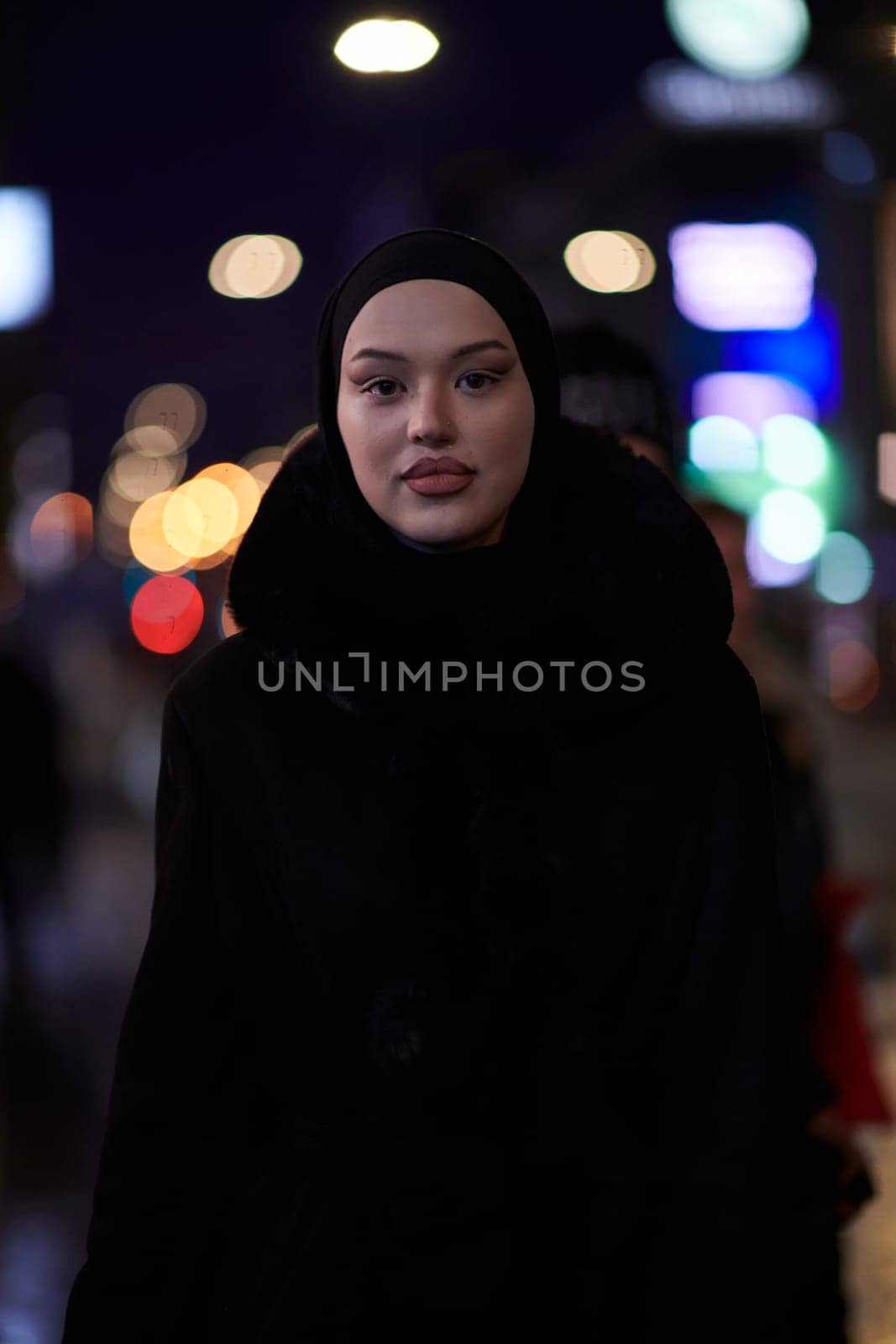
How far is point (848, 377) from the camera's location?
17.6 meters

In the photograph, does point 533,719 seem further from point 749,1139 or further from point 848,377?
point 848,377

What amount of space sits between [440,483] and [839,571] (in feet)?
45.3

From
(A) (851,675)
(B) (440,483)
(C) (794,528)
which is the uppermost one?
(C) (794,528)

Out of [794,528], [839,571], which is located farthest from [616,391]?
[839,571]

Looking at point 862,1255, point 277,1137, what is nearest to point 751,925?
point 277,1137

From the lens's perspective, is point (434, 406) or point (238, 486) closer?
point (434, 406)

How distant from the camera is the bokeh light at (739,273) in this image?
11.7m

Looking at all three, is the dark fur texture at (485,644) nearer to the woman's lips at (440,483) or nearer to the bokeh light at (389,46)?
the woman's lips at (440,483)

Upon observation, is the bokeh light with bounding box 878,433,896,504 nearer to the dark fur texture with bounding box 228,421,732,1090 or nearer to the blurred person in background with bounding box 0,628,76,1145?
the dark fur texture with bounding box 228,421,732,1090

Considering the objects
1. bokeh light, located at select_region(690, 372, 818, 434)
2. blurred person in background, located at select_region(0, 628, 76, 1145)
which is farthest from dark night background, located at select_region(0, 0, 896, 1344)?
bokeh light, located at select_region(690, 372, 818, 434)

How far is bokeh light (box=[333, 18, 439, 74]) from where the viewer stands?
2621 mm

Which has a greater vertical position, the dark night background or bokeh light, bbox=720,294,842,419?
bokeh light, bbox=720,294,842,419

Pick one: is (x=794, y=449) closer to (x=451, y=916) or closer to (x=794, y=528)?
(x=794, y=528)

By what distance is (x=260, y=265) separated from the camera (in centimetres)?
206
